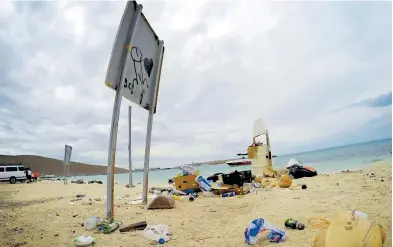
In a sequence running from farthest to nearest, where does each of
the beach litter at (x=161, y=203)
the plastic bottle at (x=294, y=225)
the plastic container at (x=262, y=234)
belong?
the beach litter at (x=161, y=203) < the plastic bottle at (x=294, y=225) < the plastic container at (x=262, y=234)

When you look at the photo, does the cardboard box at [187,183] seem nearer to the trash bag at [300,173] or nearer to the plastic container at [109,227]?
the plastic container at [109,227]

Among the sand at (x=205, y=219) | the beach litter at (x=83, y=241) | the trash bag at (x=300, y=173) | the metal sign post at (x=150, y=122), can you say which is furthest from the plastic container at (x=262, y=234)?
the trash bag at (x=300, y=173)

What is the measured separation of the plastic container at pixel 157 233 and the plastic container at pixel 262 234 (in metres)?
0.94

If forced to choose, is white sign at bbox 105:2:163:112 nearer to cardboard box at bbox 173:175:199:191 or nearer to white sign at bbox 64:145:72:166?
cardboard box at bbox 173:175:199:191

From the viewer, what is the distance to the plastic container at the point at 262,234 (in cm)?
284

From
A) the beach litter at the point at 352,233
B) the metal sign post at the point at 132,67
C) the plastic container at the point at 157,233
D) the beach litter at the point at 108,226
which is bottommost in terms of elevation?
the plastic container at the point at 157,233

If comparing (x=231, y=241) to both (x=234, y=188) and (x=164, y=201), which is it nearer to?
(x=164, y=201)

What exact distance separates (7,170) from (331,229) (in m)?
30.6

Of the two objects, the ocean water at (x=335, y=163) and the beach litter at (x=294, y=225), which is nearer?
the beach litter at (x=294, y=225)


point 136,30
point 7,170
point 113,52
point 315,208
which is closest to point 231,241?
point 315,208

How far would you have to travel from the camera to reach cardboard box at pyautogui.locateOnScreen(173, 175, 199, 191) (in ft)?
24.4

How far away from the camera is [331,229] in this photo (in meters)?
2.31

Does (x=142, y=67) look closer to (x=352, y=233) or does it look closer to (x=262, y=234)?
(x=262, y=234)

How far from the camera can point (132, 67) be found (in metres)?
4.47
